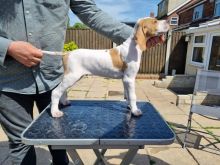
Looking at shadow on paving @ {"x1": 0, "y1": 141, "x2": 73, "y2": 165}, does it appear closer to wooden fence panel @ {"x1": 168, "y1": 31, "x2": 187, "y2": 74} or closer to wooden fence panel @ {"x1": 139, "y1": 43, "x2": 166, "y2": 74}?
wooden fence panel @ {"x1": 139, "y1": 43, "x2": 166, "y2": 74}

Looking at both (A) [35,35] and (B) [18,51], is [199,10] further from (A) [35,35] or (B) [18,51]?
(B) [18,51]

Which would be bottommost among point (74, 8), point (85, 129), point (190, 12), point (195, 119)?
point (195, 119)

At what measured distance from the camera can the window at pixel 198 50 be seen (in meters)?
10.4

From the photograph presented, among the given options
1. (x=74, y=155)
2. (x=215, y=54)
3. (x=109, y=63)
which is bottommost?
(x=74, y=155)

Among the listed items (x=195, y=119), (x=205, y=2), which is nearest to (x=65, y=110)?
(x=195, y=119)

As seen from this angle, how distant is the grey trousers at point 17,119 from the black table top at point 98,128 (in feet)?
0.38

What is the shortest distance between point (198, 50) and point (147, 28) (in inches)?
394

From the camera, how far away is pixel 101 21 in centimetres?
215

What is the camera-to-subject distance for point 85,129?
1.86 m

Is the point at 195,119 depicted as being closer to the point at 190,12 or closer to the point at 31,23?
the point at 31,23

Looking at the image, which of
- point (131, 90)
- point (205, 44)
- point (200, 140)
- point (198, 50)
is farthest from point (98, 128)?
point (198, 50)

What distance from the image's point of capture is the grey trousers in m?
1.88

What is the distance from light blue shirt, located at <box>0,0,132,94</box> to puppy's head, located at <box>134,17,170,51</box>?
7.5 inches

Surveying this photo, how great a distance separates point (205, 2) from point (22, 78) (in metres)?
16.7
